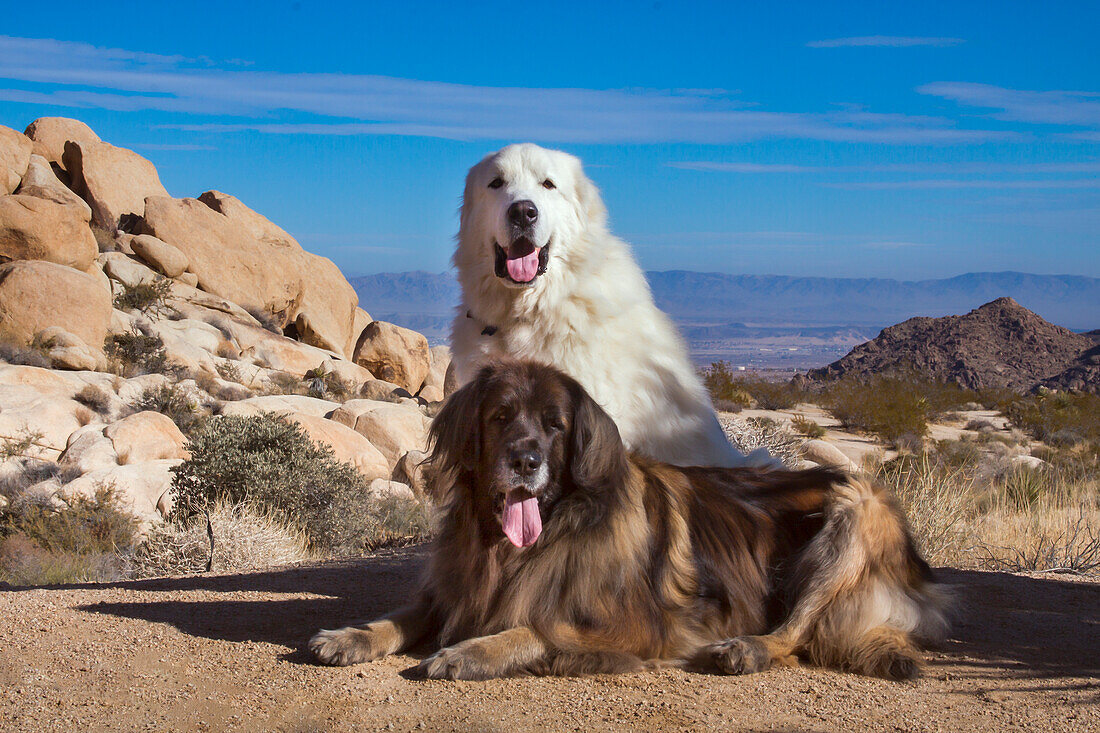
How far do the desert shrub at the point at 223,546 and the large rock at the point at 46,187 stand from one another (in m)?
20.6

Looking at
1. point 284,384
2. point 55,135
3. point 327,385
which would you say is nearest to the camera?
point 284,384

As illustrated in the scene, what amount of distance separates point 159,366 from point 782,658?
75.5 feet

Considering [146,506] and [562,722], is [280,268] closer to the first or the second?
[146,506]

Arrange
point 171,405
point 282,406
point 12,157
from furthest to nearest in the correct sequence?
point 12,157 < point 171,405 < point 282,406

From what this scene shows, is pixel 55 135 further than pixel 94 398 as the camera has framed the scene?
Yes

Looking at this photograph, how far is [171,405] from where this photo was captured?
2100 centimetres

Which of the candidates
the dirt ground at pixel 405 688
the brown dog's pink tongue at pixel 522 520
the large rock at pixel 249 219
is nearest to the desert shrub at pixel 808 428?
the dirt ground at pixel 405 688

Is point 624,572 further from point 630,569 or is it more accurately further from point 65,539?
point 65,539

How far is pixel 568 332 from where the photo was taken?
570 centimetres

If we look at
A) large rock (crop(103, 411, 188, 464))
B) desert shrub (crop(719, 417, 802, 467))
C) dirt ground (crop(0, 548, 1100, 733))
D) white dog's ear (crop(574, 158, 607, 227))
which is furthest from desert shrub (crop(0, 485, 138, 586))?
desert shrub (crop(719, 417, 802, 467))

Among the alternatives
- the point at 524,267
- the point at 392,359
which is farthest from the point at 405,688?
the point at 392,359

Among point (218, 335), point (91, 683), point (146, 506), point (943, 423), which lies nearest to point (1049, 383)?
point (943, 423)

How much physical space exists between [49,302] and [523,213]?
21.8 m

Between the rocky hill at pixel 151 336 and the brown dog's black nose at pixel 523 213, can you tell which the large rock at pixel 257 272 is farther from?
the brown dog's black nose at pixel 523 213
